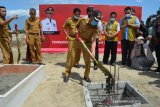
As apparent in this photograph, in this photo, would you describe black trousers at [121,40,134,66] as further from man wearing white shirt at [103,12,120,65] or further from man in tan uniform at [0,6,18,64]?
man in tan uniform at [0,6,18,64]

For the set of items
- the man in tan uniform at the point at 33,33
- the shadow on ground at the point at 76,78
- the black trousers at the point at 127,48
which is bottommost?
the shadow on ground at the point at 76,78

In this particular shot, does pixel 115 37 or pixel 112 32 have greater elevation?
pixel 112 32

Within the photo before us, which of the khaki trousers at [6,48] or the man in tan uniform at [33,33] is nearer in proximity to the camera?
the khaki trousers at [6,48]

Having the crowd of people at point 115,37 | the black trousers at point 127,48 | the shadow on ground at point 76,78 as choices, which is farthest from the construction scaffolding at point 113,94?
the black trousers at point 127,48

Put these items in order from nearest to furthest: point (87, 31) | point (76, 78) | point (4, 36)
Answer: point (87, 31) < point (76, 78) < point (4, 36)

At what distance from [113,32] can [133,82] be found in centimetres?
256

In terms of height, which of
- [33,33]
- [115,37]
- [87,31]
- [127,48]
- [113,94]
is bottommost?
[113,94]

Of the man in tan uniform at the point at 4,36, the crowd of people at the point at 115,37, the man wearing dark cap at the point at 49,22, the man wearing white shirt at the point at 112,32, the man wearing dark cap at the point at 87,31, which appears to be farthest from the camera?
the man wearing dark cap at the point at 49,22

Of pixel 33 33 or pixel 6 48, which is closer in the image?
pixel 6 48

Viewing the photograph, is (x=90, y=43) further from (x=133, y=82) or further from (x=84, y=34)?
(x=133, y=82)

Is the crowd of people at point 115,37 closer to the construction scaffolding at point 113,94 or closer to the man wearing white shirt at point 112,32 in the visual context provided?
the man wearing white shirt at point 112,32

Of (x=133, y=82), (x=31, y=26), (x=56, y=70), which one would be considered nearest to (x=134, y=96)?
(x=133, y=82)

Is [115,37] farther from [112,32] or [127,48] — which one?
[127,48]

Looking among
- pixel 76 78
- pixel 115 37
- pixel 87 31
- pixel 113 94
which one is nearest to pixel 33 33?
pixel 76 78
